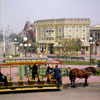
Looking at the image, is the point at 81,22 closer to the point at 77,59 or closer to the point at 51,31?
the point at 51,31

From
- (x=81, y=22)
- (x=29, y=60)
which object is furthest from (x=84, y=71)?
(x=81, y=22)

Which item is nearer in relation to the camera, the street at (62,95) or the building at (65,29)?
the street at (62,95)

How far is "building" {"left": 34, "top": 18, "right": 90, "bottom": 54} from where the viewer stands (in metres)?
63.7

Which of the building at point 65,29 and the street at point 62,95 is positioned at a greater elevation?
the building at point 65,29

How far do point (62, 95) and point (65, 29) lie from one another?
170ft

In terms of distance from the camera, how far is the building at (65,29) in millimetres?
63716

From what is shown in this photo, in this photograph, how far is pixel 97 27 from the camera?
65875mm

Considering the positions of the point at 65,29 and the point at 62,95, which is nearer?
the point at 62,95

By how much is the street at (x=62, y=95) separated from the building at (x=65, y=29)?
48606 mm

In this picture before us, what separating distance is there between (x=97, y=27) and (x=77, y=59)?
3195cm

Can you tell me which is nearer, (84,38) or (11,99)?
(11,99)

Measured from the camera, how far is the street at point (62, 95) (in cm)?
1226

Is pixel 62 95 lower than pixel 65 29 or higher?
lower

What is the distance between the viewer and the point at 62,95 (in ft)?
42.3
